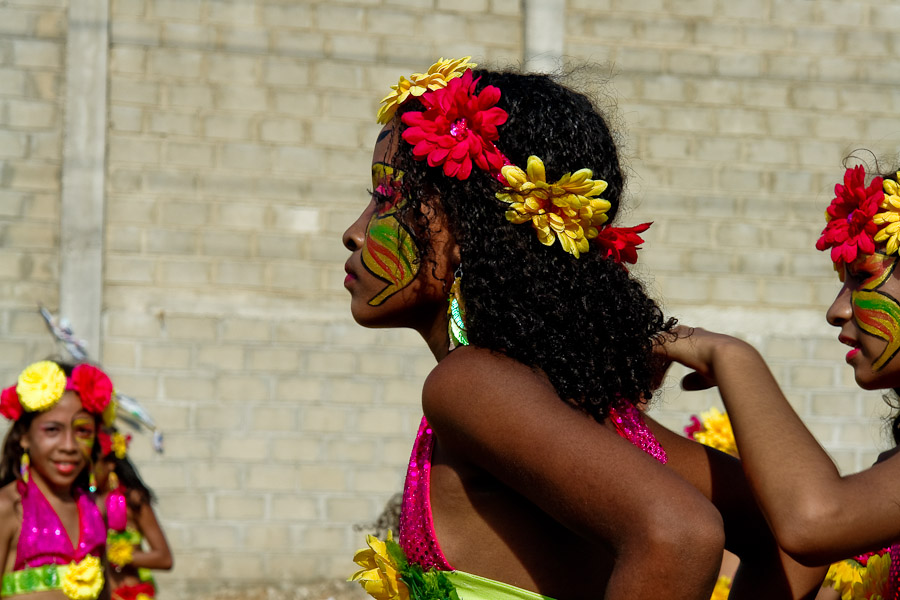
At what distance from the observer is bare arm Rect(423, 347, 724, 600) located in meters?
1.44

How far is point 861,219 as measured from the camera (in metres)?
2.36

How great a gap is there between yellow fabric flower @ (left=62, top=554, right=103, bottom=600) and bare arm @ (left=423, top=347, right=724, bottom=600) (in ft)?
14.3

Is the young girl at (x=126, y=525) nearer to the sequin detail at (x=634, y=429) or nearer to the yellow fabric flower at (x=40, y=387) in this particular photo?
the yellow fabric flower at (x=40, y=387)

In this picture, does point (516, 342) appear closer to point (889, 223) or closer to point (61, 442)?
point (889, 223)

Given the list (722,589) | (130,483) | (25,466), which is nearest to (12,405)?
(25,466)

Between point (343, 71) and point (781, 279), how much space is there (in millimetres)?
3843

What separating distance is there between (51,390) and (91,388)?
207 mm

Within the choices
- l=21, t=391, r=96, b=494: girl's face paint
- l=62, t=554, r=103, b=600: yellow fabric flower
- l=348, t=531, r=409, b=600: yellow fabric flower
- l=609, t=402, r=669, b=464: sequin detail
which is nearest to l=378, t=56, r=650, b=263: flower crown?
l=609, t=402, r=669, b=464: sequin detail

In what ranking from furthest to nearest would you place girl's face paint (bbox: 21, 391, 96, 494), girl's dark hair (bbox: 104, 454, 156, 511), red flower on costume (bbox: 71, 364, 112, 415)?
girl's dark hair (bbox: 104, 454, 156, 511) < red flower on costume (bbox: 71, 364, 112, 415) < girl's face paint (bbox: 21, 391, 96, 494)

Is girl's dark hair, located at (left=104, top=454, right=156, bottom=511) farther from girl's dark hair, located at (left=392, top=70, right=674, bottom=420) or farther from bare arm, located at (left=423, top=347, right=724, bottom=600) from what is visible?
bare arm, located at (left=423, top=347, right=724, bottom=600)

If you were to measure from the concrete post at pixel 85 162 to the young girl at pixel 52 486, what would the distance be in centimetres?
182

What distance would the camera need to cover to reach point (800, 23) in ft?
28.9

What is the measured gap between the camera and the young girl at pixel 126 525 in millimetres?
6578

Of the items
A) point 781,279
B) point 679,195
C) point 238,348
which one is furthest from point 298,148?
point 781,279
